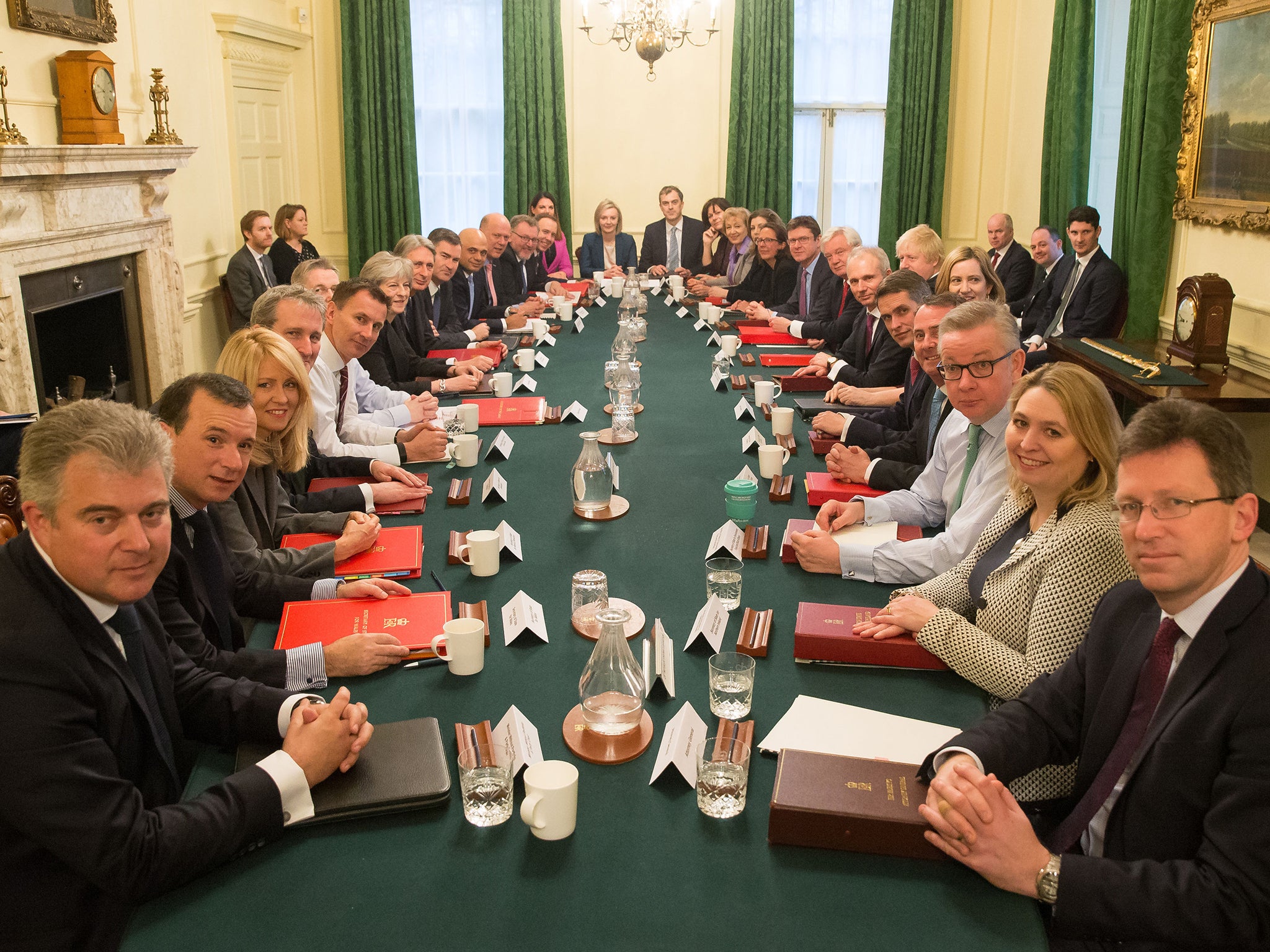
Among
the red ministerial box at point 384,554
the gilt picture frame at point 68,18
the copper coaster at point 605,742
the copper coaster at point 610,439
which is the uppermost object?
the gilt picture frame at point 68,18

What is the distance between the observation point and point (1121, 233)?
6.54m

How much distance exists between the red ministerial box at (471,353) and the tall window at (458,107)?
172 inches

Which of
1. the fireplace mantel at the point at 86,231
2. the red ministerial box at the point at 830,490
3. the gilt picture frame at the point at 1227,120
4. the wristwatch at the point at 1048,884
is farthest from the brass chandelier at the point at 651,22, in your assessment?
the wristwatch at the point at 1048,884

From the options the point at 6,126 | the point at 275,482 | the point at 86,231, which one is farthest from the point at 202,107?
the point at 275,482

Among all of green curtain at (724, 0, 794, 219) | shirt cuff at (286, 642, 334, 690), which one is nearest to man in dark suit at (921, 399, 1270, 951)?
shirt cuff at (286, 642, 334, 690)

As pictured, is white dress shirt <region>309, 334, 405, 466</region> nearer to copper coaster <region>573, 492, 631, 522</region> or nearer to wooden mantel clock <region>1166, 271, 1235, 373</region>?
copper coaster <region>573, 492, 631, 522</region>

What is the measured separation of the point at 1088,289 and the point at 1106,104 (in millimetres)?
1807

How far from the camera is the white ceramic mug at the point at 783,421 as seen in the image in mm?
3514

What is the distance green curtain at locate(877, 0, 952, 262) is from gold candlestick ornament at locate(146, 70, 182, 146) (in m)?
5.90

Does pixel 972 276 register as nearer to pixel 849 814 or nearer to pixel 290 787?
pixel 849 814

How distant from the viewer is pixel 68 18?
502 centimetres

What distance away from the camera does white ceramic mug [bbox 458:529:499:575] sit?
7.70 ft

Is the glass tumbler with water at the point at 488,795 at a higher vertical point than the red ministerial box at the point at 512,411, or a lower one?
lower

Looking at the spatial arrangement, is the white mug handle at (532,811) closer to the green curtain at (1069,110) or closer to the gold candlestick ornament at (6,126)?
the gold candlestick ornament at (6,126)
